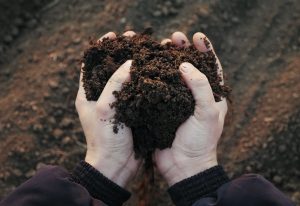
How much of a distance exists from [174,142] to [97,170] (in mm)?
289

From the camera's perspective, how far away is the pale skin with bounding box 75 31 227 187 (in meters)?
1.79

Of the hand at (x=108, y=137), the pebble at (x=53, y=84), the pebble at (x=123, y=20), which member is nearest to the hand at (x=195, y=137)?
the hand at (x=108, y=137)

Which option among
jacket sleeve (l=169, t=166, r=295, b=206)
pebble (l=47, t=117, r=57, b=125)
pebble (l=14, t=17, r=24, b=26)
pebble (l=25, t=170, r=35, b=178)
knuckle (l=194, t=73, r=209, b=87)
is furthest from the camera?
pebble (l=14, t=17, r=24, b=26)

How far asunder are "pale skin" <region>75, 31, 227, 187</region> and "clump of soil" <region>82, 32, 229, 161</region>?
1.1 inches

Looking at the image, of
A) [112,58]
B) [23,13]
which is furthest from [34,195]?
[23,13]

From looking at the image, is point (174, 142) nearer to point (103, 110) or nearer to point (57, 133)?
point (103, 110)

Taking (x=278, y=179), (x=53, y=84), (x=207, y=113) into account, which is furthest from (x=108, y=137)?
(x=278, y=179)

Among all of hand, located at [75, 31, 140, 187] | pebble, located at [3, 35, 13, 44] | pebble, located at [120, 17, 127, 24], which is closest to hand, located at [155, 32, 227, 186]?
hand, located at [75, 31, 140, 187]

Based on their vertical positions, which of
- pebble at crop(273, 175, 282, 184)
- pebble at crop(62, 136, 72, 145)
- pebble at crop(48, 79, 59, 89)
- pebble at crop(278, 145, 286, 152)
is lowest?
pebble at crop(273, 175, 282, 184)

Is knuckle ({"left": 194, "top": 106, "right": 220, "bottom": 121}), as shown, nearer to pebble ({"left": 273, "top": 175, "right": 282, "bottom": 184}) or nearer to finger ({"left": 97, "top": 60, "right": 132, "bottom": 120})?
finger ({"left": 97, "top": 60, "right": 132, "bottom": 120})

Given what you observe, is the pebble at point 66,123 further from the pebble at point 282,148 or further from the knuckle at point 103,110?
the pebble at point 282,148

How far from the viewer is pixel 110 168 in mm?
1841

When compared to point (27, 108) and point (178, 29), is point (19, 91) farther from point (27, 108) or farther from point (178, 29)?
point (178, 29)

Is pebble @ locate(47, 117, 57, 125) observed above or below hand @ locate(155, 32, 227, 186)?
below
